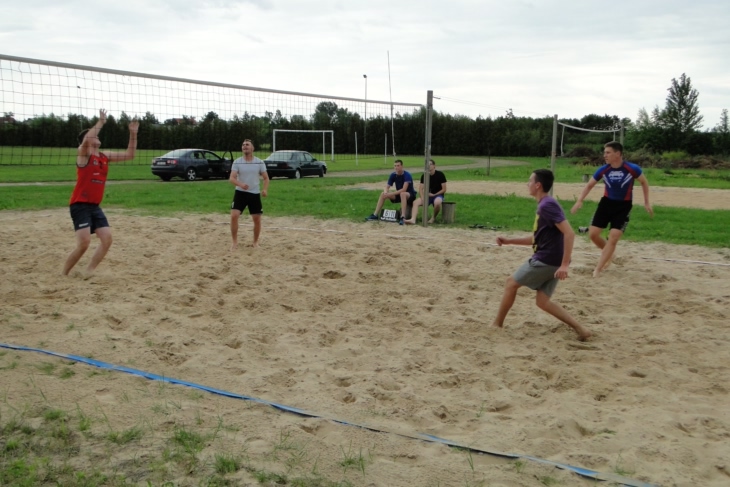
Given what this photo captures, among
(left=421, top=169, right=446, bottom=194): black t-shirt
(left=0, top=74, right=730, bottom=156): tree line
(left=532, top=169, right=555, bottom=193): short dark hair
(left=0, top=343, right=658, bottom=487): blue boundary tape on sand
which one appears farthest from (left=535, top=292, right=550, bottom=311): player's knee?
(left=0, top=74, right=730, bottom=156): tree line

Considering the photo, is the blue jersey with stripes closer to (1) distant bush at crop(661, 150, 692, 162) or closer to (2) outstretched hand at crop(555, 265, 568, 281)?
(2) outstretched hand at crop(555, 265, 568, 281)

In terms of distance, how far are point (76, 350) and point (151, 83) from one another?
8.89 m

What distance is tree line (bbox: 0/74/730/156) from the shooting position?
14.4 metres

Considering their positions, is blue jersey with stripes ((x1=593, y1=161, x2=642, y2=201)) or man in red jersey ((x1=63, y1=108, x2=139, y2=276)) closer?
man in red jersey ((x1=63, y1=108, x2=139, y2=276))

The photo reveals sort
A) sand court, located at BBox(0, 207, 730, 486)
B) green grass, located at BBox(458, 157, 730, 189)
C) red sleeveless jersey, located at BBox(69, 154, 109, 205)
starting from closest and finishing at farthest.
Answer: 1. sand court, located at BBox(0, 207, 730, 486)
2. red sleeveless jersey, located at BBox(69, 154, 109, 205)
3. green grass, located at BBox(458, 157, 730, 189)

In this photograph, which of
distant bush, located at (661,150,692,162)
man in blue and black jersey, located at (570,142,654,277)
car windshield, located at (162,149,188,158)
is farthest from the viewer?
distant bush, located at (661,150,692,162)

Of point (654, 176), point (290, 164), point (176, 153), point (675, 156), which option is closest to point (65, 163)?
point (176, 153)

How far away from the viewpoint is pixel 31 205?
12734 mm

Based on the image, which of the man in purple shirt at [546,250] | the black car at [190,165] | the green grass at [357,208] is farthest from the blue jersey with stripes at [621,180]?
the black car at [190,165]

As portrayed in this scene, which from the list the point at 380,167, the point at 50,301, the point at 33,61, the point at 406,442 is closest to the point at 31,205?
the point at 33,61

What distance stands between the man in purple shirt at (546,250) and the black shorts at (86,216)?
404 centimetres

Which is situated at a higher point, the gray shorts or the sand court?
the gray shorts

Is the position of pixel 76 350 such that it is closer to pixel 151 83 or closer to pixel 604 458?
pixel 604 458

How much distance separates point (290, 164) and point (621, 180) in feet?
62.7
